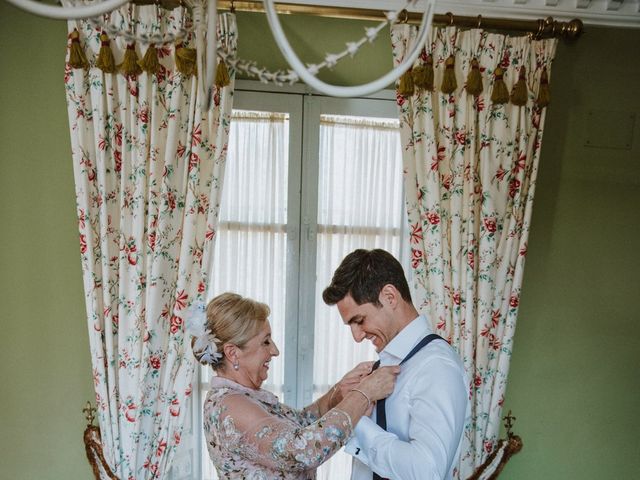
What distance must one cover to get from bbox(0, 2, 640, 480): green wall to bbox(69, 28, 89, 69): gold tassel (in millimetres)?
265

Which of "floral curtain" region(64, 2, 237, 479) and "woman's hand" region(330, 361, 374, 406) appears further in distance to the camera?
"floral curtain" region(64, 2, 237, 479)

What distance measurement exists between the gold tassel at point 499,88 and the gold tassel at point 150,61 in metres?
1.57

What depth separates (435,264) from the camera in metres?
2.53

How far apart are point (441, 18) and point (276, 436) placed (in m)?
2.01

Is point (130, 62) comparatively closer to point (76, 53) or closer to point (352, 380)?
point (76, 53)

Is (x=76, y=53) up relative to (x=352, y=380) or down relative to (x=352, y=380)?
up

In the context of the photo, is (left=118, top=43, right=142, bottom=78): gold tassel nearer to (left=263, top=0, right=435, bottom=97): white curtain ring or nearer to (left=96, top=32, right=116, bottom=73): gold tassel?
(left=96, top=32, right=116, bottom=73): gold tassel

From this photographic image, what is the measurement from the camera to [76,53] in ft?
7.77

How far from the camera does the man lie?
4.70ft

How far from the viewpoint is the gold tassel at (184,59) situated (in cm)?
238

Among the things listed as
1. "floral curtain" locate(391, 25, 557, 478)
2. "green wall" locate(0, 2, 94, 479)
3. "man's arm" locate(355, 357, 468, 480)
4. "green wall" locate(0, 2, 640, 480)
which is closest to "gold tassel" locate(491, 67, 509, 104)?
"floral curtain" locate(391, 25, 557, 478)

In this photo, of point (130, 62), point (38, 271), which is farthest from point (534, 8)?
point (38, 271)

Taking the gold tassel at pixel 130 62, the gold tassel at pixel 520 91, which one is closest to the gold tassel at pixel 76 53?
the gold tassel at pixel 130 62

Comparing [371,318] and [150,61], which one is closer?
[371,318]
